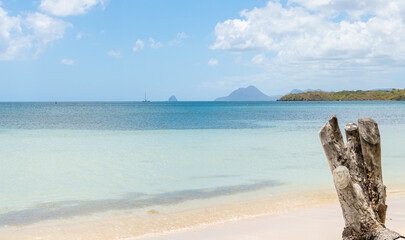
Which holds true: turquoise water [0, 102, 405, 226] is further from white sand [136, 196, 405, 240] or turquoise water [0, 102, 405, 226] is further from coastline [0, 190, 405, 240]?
white sand [136, 196, 405, 240]

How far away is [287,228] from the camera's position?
7523 millimetres

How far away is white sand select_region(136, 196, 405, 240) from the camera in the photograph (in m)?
7.06

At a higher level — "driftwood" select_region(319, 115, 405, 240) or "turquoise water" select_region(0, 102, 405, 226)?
"driftwood" select_region(319, 115, 405, 240)

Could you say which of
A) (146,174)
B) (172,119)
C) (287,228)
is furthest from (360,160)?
(172,119)

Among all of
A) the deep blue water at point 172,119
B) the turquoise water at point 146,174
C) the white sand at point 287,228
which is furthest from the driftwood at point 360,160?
the deep blue water at point 172,119

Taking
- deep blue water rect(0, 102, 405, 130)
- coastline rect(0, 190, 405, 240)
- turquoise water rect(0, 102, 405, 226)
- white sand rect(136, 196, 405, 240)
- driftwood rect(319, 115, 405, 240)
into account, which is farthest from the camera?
deep blue water rect(0, 102, 405, 130)

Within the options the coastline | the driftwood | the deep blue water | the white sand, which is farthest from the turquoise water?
the deep blue water

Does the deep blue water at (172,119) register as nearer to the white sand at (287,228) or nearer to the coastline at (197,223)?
the coastline at (197,223)

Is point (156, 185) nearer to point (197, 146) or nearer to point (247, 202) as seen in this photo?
point (247, 202)

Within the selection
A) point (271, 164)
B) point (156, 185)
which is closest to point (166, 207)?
point (156, 185)

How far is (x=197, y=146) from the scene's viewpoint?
2414cm

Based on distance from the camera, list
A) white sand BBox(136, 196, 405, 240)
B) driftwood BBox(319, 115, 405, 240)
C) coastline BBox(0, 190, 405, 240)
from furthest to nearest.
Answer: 1. coastline BBox(0, 190, 405, 240)
2. white sand BBox(136, 196, 405, 240)
3. driftwood BBox(319, 115, 405, 240)

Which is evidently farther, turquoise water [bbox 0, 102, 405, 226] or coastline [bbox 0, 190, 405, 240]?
turquoise water [bbox 0, 102, 405, 226]

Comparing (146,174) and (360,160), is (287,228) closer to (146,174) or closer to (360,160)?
(360,160)
